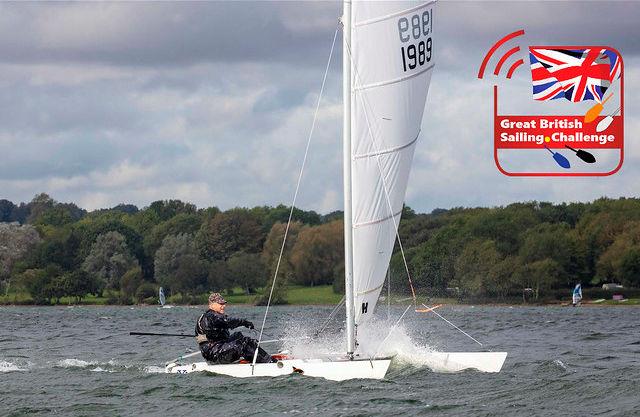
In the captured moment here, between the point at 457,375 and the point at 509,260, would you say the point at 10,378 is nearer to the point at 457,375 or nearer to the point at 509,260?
the point at 457,375

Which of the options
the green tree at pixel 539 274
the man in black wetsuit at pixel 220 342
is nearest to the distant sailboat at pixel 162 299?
the green tree at pixel 539 274

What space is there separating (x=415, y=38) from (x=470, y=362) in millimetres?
5856

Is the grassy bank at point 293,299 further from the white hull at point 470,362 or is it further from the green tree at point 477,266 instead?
the white hull at point 470,362

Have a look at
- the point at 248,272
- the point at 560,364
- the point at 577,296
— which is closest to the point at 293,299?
the point at 248,272

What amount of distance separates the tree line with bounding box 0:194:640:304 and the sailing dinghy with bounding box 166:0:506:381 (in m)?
39.3

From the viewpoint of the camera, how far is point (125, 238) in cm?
10906

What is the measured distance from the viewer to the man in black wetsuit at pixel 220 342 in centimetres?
2253

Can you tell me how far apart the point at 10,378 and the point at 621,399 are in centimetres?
1152

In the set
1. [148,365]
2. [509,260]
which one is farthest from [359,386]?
[509,260]

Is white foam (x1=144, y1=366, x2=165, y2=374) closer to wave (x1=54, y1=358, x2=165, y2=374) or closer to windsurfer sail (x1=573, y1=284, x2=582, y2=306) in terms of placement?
wave (x1=54, y1=358, x2=165, y2=374)

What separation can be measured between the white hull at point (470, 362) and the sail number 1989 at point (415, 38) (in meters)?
5.26

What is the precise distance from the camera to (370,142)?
21969 millimetres

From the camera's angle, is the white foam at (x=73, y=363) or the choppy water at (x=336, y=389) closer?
the choppy water at (x=336, y=389)

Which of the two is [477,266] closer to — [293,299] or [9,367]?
[293,299]
